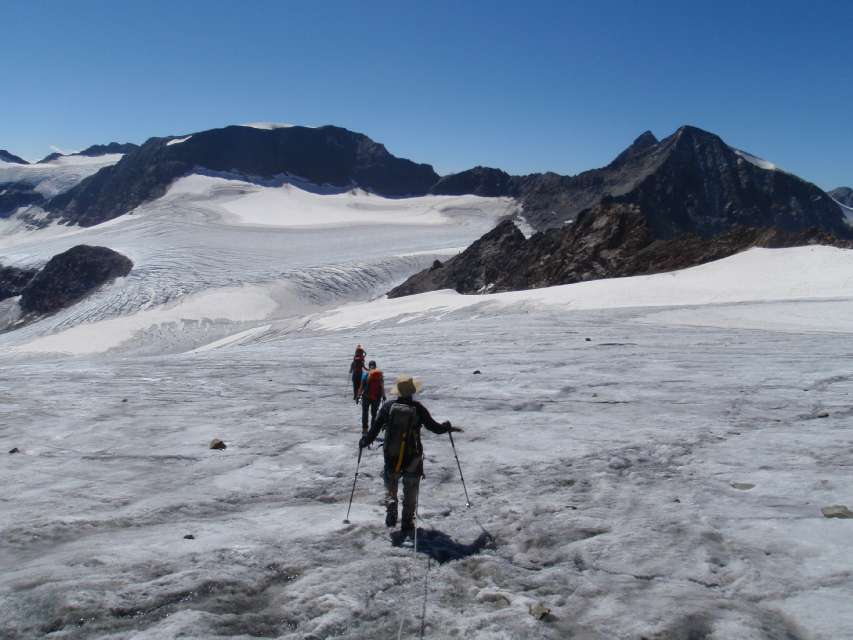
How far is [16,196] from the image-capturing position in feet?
582

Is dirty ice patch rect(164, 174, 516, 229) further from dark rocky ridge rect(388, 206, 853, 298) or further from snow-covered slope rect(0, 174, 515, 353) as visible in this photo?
dark rocky ridge rect(388, 206, 853, 298)

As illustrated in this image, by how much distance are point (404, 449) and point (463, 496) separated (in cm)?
148

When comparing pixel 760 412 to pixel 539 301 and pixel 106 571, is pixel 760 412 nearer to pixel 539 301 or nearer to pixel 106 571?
pixel 106 571

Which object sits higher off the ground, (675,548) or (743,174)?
(743,174)

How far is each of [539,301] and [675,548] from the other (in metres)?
28.5

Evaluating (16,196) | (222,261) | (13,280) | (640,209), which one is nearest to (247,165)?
(16,196)

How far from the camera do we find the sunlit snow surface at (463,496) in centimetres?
509

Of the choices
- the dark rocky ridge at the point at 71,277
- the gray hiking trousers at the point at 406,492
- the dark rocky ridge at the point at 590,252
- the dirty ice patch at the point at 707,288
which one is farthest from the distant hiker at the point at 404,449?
the dark rocky ridge at the point at 71,277

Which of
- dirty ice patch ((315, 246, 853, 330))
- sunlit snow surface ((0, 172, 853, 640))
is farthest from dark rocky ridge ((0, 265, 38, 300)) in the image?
sunlit snow surface ((0, 172, 853, 640))

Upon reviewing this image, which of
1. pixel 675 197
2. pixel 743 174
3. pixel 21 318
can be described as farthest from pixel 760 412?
pixel 743 174

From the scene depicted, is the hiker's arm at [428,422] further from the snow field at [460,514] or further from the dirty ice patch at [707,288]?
the dirty ice patch at [707,288]

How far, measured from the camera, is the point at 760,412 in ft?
36.6

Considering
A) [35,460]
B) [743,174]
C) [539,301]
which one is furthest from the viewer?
[743,174]

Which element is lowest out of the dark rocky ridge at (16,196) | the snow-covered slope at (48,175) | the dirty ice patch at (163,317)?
the dirty ice patch at (163,317)
